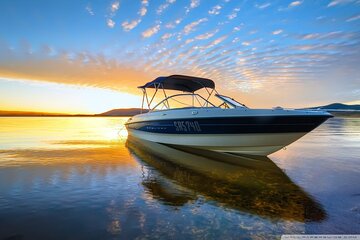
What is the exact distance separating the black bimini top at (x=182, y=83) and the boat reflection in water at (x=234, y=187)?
5.00m

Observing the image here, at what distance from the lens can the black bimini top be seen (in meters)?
12.1

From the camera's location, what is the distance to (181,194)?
4.66 m

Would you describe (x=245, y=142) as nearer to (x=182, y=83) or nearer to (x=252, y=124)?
(x=252, y=124)

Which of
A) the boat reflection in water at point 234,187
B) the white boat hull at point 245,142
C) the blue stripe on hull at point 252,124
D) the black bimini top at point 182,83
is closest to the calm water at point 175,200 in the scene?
the boat reflection in water at point 234,187

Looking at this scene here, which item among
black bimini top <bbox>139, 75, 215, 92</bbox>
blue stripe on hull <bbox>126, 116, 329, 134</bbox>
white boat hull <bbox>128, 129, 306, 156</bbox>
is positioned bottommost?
white boat hull <bbox>128, 129, 306, 156</bbox>

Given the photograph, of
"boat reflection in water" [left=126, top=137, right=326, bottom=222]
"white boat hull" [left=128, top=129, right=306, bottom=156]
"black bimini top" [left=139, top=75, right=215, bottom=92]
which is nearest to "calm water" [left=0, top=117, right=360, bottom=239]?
"boat reflection in water" [left=126, top=137, right=326, bottom=222]

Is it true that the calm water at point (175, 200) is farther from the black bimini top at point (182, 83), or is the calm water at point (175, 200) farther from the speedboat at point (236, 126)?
the black bimini top at point (182, 83)

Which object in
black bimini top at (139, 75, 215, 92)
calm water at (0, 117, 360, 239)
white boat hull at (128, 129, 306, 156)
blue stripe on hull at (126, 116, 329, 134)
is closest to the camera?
calm water at (0, 117, 360, 239)

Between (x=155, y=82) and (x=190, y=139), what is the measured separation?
4.13m

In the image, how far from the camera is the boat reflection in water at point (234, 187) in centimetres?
388

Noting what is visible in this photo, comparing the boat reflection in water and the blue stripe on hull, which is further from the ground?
the blue stripe on hull

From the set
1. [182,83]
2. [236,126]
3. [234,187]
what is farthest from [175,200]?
[182,83]

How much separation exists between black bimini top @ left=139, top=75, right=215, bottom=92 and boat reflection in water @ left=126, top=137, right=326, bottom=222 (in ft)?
16.4

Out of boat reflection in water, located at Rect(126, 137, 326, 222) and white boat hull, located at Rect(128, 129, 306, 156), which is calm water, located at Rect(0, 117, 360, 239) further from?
white boat hull, located at Rect(128, 129, 306, 156)
